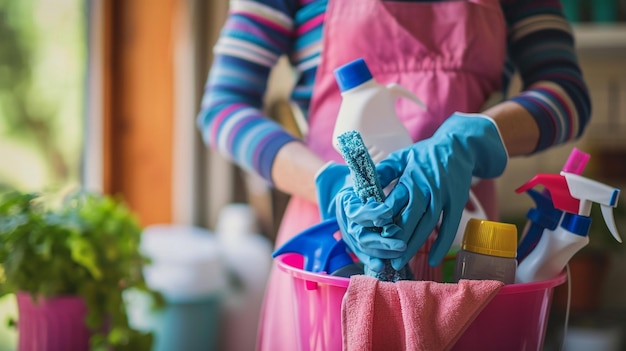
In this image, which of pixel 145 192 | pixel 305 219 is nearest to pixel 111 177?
pixel 145 192

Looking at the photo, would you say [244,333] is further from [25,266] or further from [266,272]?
[25,266]

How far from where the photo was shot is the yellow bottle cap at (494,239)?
20.6 inches

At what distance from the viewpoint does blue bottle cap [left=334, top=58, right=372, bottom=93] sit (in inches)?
22.9

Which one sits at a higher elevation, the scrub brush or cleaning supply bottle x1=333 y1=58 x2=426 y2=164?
cleaning supply bottle x1=333 y1=58 x2=426 y2=164

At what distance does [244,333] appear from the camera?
1648 mm

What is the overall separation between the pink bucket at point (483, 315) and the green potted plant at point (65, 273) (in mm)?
517

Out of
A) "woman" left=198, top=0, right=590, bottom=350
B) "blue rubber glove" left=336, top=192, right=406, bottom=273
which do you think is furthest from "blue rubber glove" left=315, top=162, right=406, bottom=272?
"woman" left=198, top=0, right=590, bottom=350

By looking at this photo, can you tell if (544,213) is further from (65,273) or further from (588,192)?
(65,273)

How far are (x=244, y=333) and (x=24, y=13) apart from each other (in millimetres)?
890

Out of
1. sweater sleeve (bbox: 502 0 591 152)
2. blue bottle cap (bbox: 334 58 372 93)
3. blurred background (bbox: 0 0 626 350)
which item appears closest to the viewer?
blue bottle cap (bbox: 334 58 372 93)

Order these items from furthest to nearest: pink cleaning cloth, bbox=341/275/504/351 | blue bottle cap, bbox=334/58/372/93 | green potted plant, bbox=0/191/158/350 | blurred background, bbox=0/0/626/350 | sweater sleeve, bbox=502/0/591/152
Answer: blurred background, bbox=0/0/626/350, green potted plant, bbox=0/191/158/350, sweater sleeve, bbox=502/0/591/152, blue bottle cap, bbox=334/58/372/93, pink cleaning cloth, bbox=341/275/504/351

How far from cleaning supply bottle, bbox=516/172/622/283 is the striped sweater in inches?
5.8

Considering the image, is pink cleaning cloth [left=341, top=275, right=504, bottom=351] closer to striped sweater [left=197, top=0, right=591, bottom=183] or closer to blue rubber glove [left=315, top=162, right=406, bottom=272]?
blue rubber glove [left=315, top=162, right=406, bottom=272]

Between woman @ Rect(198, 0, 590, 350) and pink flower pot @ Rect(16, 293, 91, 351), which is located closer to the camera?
woman @ Rect(198, 0, 590, 350)
